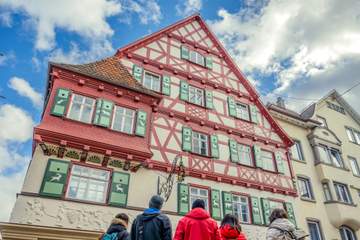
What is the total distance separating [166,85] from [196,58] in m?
3.70

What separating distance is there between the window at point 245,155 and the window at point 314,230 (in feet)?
16.7

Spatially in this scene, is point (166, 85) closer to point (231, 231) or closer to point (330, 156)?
point (231, 231)

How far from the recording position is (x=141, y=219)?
451 cm

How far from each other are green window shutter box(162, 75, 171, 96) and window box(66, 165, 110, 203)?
5.51 metres

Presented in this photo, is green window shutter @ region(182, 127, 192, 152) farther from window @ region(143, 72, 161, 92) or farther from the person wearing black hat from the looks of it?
the person wearing black hat

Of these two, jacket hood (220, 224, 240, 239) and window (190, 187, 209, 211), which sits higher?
window (190, 187, 209, 211)

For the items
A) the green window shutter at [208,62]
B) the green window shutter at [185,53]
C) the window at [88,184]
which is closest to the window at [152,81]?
the green window shutter at [185,53]

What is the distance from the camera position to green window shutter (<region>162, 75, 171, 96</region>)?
577 inches

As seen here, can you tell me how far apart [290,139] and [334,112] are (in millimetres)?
8965

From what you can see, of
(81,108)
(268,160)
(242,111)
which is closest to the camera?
(81,108)

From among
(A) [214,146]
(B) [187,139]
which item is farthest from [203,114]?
(B) [187,139]

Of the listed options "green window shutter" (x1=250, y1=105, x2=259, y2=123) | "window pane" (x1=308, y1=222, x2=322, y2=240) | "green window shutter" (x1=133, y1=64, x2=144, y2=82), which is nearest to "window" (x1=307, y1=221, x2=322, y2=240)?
"window pane" (x1=308, y1=222, x2=322, y2=240)

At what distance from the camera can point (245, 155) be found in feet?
51.0

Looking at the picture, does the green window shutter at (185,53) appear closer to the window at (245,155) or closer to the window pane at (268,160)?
the window at (245,155)
